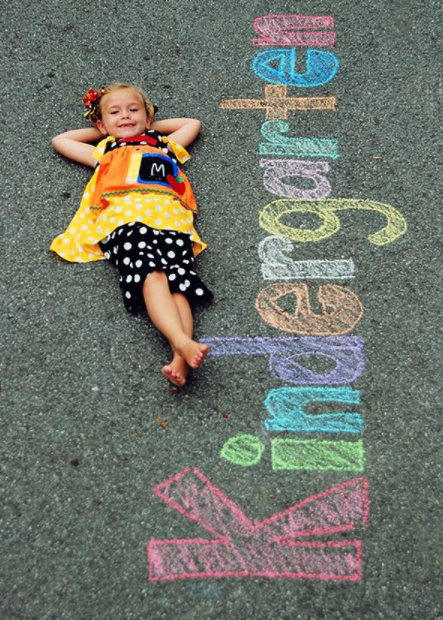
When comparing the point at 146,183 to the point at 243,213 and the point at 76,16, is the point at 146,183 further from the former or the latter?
the point at 76,16

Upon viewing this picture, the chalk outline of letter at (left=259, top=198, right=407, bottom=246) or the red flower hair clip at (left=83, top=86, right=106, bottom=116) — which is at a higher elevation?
the red flower hair clip at (left=83, top=86, right=106, bottom=116)

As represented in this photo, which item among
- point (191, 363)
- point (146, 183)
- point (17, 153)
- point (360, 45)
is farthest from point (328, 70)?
point (191, 363)

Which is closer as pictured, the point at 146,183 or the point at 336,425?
the point at 336,425

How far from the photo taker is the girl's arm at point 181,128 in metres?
3.99

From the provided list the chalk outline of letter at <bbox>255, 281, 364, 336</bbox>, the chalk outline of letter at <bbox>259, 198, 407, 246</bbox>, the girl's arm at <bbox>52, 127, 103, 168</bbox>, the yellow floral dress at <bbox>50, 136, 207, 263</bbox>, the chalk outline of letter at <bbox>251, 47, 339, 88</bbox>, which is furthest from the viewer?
the chalk outline of letter at <bbox>251, 47, 339, 88</bbox>

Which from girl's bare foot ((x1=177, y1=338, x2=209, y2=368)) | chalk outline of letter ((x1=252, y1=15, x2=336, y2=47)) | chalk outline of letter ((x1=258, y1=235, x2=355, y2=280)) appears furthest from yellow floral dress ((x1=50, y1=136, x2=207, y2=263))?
chalk outline of letter ((x1=252, y1=15, x2=336, y2=47))

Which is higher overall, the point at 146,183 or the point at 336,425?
the point at 146,183

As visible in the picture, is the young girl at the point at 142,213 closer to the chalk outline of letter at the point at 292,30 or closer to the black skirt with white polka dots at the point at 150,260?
the black skirt with white polka dots at the point at 150,260

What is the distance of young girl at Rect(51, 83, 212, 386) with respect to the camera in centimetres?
319

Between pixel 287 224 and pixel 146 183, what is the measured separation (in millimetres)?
703

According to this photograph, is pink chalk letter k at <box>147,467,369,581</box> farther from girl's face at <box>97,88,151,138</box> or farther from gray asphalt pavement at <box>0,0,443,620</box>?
girl's face at <box>97,88,151,138</box>

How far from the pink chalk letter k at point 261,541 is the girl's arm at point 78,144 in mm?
1873

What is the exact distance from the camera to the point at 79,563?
8.61 ft

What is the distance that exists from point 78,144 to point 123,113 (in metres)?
0.29
